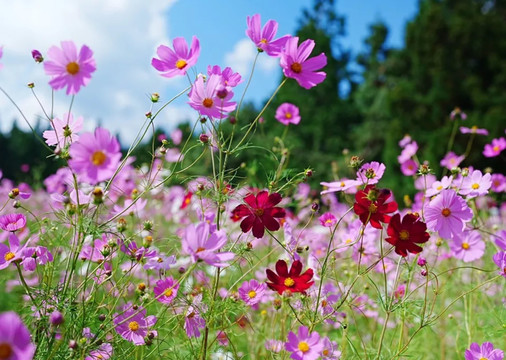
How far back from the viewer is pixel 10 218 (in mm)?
1029

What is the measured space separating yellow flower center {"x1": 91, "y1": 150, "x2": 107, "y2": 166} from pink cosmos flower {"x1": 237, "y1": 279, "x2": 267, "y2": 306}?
564mm

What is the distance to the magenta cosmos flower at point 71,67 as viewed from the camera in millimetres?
766

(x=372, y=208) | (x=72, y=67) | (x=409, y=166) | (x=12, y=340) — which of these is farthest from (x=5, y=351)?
(x=409, y=166)

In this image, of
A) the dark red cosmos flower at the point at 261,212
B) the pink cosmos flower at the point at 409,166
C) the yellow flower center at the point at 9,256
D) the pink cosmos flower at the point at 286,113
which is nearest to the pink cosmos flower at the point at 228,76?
the dark red cosmos flower at the point at 261,212

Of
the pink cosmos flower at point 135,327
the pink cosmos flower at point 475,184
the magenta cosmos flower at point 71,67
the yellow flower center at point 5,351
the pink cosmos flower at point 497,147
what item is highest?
the pink cosmos flower at point 497,147

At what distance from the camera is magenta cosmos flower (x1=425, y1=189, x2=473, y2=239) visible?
3.18 feet

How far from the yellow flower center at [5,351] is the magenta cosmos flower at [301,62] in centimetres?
67

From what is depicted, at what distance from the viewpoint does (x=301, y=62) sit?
3.20 feet

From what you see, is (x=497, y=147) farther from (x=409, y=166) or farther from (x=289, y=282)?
(x=289, y=282)

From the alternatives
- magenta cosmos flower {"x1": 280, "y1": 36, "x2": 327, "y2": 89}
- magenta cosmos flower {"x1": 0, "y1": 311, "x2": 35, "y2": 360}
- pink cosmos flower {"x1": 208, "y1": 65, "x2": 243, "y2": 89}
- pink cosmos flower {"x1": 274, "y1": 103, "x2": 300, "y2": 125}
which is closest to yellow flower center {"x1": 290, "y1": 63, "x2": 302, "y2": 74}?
magenta cosmos flower {"x1": 280, "y1": 36, "x2": 327, "y2": 89}

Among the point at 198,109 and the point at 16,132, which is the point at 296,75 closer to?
the point at 198,109

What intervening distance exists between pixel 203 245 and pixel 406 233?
43 centimetres

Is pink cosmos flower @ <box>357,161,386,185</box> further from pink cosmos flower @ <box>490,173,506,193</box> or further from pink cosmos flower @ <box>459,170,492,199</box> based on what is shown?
pink cosmos flower @ <box>490,173,506,193</box>

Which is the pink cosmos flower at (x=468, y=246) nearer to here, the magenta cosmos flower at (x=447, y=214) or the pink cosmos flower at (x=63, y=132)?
the magenta cosmos flower at (x=447, y=214)
